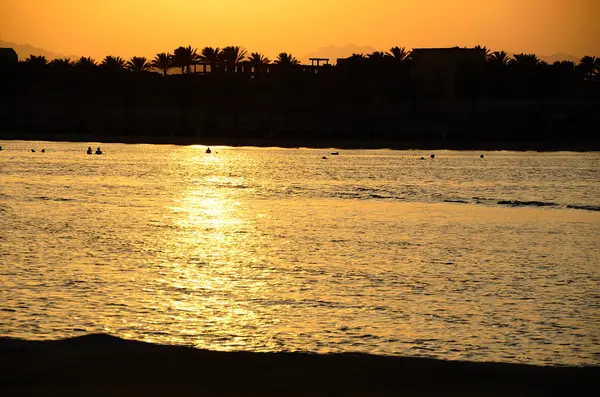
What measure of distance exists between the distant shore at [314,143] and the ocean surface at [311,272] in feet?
310

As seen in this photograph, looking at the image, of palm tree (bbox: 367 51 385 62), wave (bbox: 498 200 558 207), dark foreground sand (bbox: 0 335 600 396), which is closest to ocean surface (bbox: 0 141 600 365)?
wave (bbox: 498 200 558 207)

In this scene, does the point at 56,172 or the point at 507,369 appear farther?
the point at 56,172

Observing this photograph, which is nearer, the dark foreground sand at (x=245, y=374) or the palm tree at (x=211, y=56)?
the dark foreground sand at (x=245, y=374)

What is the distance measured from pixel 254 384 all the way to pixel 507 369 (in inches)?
144

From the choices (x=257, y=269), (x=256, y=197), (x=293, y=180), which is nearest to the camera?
(x=257, y=269)

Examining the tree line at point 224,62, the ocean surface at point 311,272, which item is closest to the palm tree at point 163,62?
the tree line at point 224,62

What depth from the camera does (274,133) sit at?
6344 inches

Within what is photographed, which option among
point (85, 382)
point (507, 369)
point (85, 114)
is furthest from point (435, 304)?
point (85, 114)

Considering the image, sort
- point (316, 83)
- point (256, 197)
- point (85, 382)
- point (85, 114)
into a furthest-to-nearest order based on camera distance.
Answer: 1. point (85, 114)
2. point (316, 83)
3. point (256, 197)
4. point (85, 382)

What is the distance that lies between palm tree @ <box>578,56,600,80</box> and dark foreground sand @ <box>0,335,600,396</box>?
155 metres

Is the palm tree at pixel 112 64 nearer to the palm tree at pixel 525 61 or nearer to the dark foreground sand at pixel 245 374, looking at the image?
the palm tree at pixel 525 61

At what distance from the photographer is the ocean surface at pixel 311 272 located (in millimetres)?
15539

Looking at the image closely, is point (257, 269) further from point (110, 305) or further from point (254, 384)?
point (254, 384)

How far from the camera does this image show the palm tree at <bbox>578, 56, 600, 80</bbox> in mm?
159250
